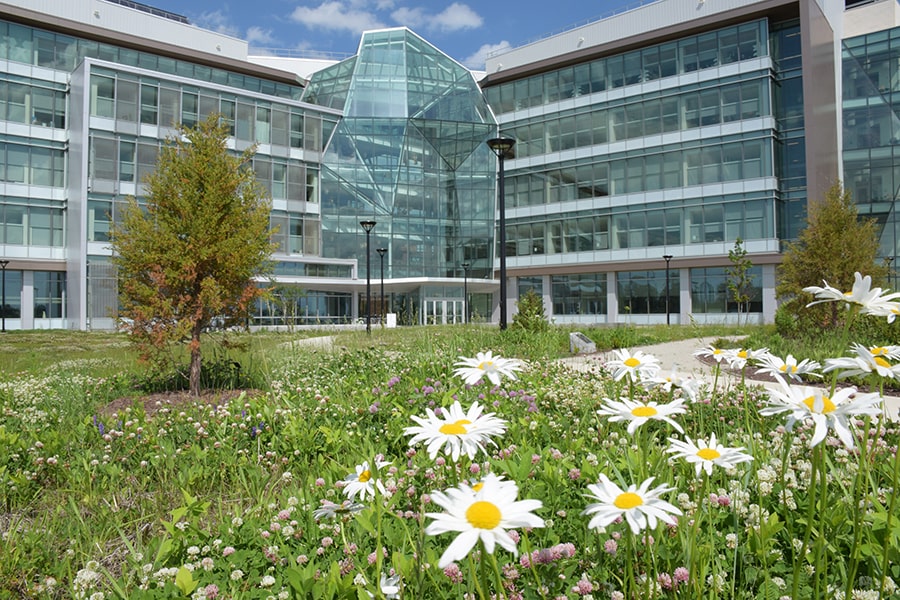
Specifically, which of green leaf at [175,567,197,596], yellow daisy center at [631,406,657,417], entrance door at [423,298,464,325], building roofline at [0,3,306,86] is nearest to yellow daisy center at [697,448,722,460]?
yellow daisy center at [631,406,657,417]

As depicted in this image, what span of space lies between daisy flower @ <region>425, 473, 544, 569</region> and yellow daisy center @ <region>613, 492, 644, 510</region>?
0.23 meters

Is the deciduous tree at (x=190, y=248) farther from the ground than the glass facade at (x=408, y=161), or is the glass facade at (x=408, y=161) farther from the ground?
the glass facade at (x=408, y=161)

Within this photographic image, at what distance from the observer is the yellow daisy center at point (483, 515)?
1057 mm

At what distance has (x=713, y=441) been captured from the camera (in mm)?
1626

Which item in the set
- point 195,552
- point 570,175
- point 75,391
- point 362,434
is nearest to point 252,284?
point 75,391

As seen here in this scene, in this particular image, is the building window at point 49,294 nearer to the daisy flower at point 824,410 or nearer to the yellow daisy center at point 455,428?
the yellow daisy center at point 455,428

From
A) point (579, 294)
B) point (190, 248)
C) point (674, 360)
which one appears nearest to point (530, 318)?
point (674, 360)

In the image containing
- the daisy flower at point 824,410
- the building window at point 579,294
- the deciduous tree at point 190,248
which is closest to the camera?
the daisy flower at point 824,410

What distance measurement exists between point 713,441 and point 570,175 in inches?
1855

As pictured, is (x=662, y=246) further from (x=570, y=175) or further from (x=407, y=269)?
(x=407, y=269)

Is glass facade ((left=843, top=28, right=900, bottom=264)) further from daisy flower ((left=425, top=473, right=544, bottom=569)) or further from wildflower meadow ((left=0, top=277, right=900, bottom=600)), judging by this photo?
daisy flower ((left=425, top=473, right=544, bottom=569))

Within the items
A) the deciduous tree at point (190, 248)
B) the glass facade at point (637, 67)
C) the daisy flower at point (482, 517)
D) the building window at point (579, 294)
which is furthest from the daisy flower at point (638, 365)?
the glass facade at point (637, 67)

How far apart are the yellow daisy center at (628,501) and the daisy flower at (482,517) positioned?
9.1 inches

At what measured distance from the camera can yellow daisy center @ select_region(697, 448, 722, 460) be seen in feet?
4.87
